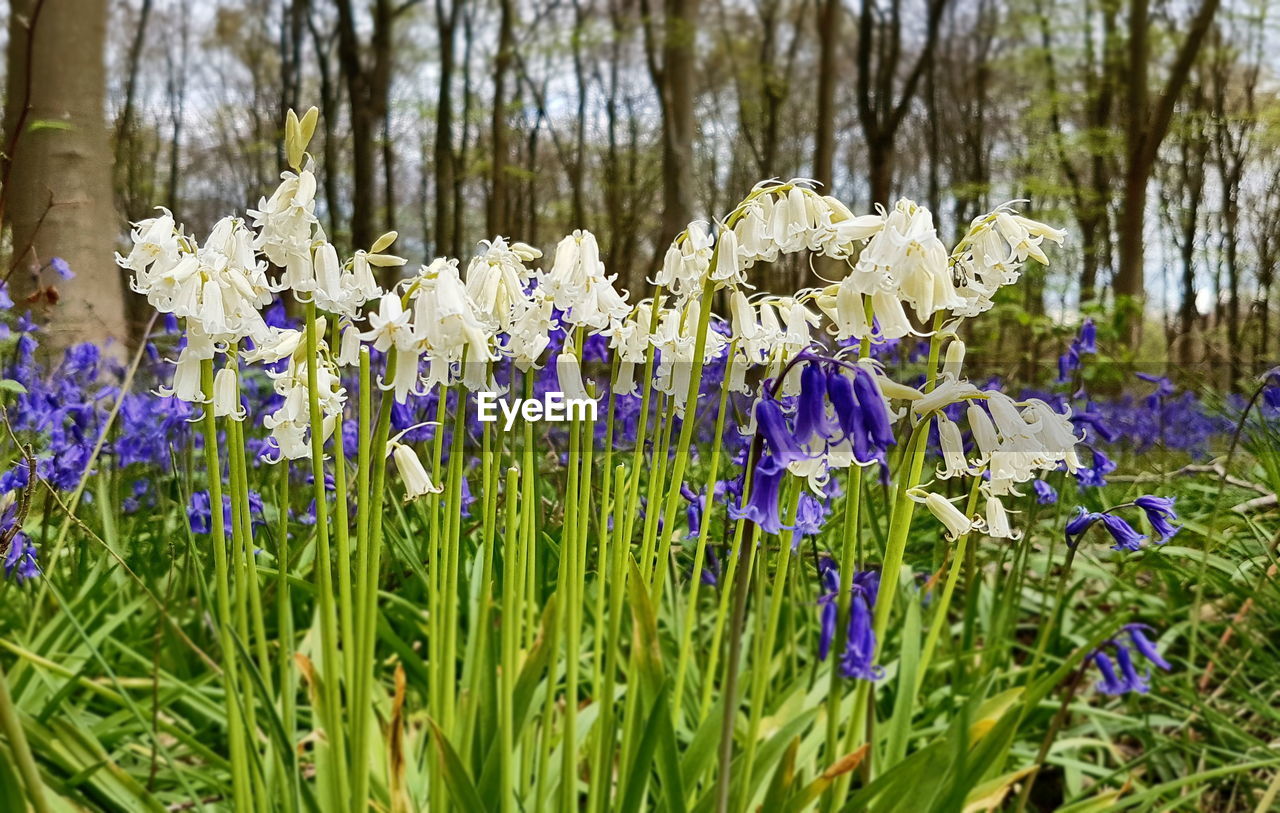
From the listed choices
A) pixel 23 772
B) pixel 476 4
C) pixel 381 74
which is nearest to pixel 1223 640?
pixel 23 772

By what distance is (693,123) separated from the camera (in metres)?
7.40

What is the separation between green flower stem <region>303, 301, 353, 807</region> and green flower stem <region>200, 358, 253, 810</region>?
114mm

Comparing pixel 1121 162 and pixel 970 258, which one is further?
pixel 1121 162

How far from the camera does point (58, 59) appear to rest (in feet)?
11.4

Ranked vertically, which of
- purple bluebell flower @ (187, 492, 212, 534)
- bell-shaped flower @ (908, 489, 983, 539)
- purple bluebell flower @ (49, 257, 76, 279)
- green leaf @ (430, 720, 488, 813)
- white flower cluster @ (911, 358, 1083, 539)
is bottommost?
green leaf @ (430, 720, 488, 813)

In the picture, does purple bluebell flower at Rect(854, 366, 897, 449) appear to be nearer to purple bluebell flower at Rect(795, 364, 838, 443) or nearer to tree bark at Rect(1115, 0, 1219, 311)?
purple bluebell flower at Rect(795, 364, 838, 443)

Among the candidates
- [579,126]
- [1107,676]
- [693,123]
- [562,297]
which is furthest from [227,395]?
[579,126]

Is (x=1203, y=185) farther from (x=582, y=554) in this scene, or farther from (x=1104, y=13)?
(x=582, y=554)

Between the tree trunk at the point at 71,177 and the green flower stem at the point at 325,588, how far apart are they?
252 cm

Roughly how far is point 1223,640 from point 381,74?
936 cm

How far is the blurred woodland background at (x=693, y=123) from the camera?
6.94 meters

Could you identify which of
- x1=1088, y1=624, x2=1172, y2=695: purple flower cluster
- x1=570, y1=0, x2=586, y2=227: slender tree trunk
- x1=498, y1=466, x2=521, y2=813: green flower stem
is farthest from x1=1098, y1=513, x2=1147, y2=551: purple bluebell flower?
x1=570, y1=0, x2=586, y2=227: slender tree trunk

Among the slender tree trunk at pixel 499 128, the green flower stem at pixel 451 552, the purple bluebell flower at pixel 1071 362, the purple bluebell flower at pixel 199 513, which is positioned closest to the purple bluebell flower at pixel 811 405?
the green flower stem at pixel 451 552

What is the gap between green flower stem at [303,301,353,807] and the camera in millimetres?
1006
